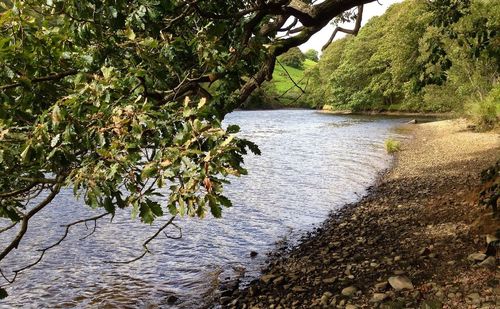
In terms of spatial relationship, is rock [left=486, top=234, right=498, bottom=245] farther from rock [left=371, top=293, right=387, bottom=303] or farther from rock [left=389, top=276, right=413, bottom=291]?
rock [left=371, top=293, right=387, bottom=303]

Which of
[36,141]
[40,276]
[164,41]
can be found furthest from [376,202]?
[36,141]

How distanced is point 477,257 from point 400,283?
1.44m

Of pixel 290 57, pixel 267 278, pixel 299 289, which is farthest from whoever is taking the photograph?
pixel 290 57

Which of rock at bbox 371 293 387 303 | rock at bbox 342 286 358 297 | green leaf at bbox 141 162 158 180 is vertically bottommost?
rock at bbox 342 286 358 297

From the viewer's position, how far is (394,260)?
8086 mm

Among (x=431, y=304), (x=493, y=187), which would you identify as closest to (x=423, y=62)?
(x=493, y=187)

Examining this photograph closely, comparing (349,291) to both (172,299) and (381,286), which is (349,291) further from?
(172,299)

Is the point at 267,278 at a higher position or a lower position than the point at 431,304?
lower

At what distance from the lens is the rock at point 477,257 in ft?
22.7

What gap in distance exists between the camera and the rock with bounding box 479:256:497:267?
261 inches

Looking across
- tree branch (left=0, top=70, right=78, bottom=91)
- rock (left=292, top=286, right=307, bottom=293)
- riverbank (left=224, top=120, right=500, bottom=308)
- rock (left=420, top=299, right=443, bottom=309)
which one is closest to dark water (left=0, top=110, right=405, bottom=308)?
riverbank (left=224, top=120, right=500, bottom=308)

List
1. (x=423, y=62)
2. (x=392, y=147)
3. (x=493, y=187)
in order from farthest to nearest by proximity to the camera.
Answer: (x=392, y=147) → (x=423, y=62) → (x=493, y=187)

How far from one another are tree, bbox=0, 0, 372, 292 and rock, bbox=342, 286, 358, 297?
3.87 meters

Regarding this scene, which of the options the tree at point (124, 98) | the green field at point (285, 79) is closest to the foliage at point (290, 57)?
the green field at point (285, 79)
